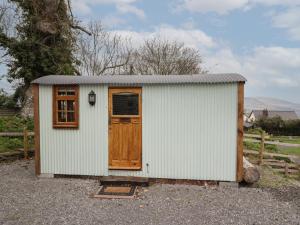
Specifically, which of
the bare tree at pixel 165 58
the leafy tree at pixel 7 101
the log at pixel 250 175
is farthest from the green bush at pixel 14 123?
the log at pixel 250 175

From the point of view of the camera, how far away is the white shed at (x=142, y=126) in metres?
5.20

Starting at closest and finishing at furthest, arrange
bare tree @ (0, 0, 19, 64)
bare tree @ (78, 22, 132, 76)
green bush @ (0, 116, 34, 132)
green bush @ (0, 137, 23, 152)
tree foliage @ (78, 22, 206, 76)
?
green bush @ (0, 137, 23, 152), green bush @ (0, 116, 34, 132), bare tree @ (0, 0, 19, 64), bare tree @ (78, 22, 132, 76), tree foliage @ (78, 22, 206, 76)

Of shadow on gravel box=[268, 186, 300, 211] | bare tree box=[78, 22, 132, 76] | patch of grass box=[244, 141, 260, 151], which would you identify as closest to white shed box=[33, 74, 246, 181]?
shadow on gravel box=[268, 186, 300, 211]

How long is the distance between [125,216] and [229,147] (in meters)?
2.53

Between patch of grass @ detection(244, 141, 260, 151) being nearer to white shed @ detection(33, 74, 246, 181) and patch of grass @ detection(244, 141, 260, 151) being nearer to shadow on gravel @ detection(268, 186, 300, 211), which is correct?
shadow on gravel @ detection(268, 186, 300, 211)

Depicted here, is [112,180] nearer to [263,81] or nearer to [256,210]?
[256,210]

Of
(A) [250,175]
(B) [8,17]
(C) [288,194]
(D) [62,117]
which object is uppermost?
(B) [8,17]

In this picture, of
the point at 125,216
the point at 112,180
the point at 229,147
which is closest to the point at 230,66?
the point at 229,147

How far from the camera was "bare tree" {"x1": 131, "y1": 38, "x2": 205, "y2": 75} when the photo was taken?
632 inches

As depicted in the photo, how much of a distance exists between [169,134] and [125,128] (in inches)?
37.2

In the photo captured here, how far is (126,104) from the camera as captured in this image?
543 cm

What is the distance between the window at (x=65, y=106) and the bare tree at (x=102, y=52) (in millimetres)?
10027

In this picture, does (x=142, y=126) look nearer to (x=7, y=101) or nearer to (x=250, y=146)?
(x=250, y=146)

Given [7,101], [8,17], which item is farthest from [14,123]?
[8,17]
